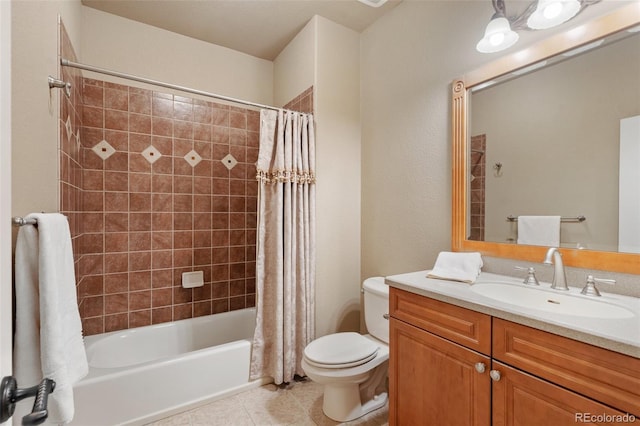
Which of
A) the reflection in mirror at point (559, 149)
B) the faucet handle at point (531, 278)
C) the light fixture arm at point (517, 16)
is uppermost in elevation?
the light fixture arm at point (517, 16)

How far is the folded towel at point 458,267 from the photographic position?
138 cm

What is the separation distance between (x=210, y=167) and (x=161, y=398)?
1.75 meters

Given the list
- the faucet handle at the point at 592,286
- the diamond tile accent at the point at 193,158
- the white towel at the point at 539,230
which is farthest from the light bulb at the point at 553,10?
the diamond tile accent at the point at 193,158

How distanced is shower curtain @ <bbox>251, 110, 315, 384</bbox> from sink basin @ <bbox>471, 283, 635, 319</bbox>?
1.20 metres

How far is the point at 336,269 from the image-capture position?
7.72 ft

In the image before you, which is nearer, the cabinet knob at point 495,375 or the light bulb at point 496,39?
the cabinet knob at point 495,375

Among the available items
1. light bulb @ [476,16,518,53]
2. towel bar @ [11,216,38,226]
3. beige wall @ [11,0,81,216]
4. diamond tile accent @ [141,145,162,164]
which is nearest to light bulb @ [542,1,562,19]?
light bulb @ [476,16,518,53]

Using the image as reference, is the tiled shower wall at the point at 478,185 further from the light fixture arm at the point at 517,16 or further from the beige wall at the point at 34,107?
the beige wall at the point at 34,107

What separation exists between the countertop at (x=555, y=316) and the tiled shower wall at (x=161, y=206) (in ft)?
5.96

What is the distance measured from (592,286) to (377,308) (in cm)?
106

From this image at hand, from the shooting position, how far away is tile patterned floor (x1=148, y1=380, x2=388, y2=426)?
5.62 ft

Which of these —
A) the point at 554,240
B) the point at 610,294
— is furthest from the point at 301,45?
the point at 610,294

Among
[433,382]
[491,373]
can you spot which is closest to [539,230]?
[491,373]

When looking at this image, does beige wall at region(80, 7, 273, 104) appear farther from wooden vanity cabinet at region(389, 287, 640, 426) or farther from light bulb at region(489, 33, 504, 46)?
wooden vanity cabinet at region(389, 287, 640, 426)
